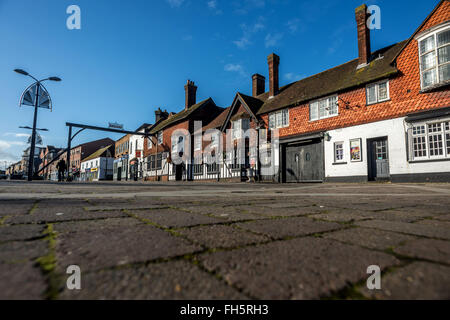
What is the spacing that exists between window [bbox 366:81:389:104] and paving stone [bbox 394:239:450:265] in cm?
1267

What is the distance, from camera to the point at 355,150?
12555 millimetres

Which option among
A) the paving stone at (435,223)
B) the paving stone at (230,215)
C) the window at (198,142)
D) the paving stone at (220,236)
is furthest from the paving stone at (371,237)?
the window at (198,142)

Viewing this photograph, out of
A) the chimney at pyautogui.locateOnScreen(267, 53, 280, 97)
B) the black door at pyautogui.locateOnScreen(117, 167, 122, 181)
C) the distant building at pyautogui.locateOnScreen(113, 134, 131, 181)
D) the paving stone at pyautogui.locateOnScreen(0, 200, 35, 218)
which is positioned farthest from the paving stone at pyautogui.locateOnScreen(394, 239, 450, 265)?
the black door at pyautogui.locateOnScreen(117, 167, 122, 181)

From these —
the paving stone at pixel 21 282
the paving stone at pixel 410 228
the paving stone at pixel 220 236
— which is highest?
the paving stone at pixel 21 282

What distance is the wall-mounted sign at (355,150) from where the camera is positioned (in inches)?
487

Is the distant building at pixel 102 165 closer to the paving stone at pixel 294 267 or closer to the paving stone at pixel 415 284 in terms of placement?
the paving stone at pixel 294 267

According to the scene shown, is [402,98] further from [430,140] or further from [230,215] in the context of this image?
[230,215]

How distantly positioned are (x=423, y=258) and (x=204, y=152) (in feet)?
70.0

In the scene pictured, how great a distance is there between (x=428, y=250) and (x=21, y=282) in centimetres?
173

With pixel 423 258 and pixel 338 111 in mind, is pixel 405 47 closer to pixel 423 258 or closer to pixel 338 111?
pixel 338 111

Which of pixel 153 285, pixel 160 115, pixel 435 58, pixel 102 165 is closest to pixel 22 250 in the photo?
pixel 153 285

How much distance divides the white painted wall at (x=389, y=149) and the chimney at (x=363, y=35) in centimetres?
409

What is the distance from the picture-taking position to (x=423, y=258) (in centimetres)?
110

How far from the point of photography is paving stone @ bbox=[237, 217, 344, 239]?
157 cm
